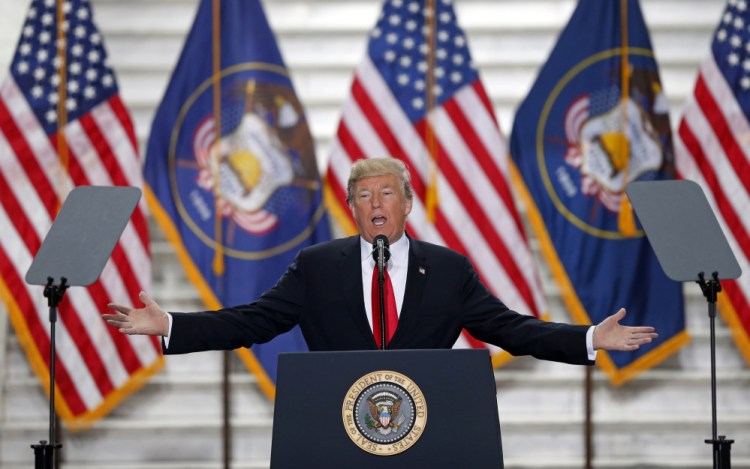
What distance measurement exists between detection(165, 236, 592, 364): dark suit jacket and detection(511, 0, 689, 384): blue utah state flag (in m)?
2.18

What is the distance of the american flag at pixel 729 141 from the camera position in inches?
188

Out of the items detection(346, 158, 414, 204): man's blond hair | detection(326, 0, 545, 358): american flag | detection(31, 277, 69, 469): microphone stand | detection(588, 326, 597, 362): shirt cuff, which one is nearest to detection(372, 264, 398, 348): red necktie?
detection(346, 158, 414, 204): man's blond hair

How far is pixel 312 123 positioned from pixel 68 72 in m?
1.31

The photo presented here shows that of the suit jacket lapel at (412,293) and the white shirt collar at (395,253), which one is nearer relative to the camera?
the suit jacket lapel at (412,293)

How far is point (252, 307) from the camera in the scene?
107 inches

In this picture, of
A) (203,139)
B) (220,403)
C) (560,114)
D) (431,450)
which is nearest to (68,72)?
(203,139)

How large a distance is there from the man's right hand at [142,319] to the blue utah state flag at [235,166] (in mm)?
2356

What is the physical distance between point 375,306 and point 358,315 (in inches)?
2.1

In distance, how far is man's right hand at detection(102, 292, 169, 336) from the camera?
7.85 feet

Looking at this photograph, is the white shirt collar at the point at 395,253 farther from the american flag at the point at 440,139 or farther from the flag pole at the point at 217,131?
the flag pole at the point at 217,131

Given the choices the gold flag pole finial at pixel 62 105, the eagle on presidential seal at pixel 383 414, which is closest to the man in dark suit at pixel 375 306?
the eagle on presidential seal at pixel 383 414

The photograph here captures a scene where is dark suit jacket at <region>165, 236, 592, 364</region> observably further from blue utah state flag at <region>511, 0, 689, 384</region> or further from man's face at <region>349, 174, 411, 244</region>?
blue utah state flag at <region>511, 0, 689, 384</region>

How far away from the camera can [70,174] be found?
4816 mm

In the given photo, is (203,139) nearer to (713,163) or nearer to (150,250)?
(150,250)
